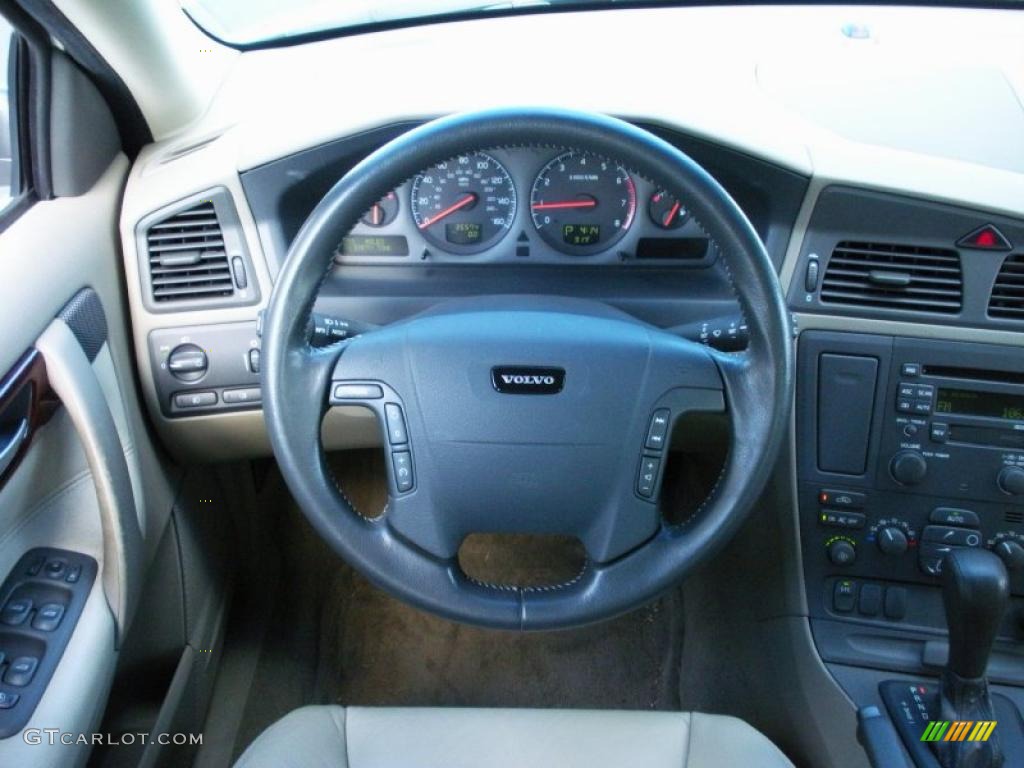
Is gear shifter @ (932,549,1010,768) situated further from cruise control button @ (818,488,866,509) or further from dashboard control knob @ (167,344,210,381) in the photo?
dashboard control knob @ (167,344,210,381)

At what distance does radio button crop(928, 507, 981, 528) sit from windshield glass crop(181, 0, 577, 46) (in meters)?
1.18

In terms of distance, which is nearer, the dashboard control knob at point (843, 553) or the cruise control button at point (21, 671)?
the cruise control button at point (21, 671)

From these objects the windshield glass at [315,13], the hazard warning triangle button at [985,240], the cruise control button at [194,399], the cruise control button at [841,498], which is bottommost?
the cruise control button at [841,498]

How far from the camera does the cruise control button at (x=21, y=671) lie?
1.20 m

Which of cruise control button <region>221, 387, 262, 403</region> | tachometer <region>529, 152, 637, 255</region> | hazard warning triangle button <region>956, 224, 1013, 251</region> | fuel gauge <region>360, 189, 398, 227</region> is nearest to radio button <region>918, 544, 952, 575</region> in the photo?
hazard warning triangle button <region>956, 224, 1013, 251</region>

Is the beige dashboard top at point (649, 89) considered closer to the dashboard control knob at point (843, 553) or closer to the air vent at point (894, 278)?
the air vent at point (894, 278)

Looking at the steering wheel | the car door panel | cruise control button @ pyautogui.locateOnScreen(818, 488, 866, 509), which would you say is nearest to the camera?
the steering wheel

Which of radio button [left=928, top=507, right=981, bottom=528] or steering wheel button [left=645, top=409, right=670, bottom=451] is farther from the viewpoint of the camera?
radio button [left=928, top=507, right=981, bottom=528]

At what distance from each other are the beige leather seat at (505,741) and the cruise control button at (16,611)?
0.36m

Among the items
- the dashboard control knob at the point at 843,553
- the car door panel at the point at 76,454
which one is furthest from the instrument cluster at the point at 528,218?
the dashboard control knob at the point at 843,553

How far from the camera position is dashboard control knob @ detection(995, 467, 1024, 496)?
147 cm

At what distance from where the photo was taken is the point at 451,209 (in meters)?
1.56

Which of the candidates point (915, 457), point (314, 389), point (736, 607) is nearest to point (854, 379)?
point (915, 457)

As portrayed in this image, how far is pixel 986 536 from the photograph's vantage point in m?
1.53
